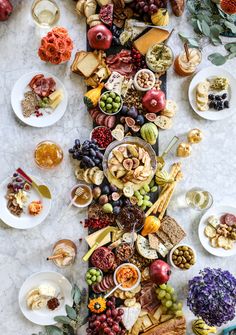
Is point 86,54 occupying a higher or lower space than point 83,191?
higher

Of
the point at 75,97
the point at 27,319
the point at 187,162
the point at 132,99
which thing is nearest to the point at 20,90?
the point at 75,97

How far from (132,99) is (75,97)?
33 cm

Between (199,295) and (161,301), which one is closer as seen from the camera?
(199,295)

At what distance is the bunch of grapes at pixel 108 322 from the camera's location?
3.21 metres

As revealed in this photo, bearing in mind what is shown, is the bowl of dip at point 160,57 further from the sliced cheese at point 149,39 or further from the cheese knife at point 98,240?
the cheese knife at point 98,240

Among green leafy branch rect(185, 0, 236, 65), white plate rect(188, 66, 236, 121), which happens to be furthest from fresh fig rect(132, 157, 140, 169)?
green leafy branch rect(185, 0, 236, 65)

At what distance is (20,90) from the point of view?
3.30m

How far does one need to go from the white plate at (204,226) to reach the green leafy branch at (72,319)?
2.48 feet

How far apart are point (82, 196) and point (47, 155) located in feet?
1.01

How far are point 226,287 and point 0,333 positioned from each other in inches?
51.5

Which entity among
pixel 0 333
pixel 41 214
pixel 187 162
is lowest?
pixel 0 333

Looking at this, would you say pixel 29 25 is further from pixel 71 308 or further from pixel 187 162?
pixel 71 308

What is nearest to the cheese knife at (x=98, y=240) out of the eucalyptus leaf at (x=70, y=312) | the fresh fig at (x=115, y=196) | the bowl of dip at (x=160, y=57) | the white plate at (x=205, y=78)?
the fresh fig at (x=115, y=196)

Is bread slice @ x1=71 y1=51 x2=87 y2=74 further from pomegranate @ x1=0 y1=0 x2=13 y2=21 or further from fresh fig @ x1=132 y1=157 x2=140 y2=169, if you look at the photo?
fresh fig @ x1=132 y1=157 x2=140 y2=169
